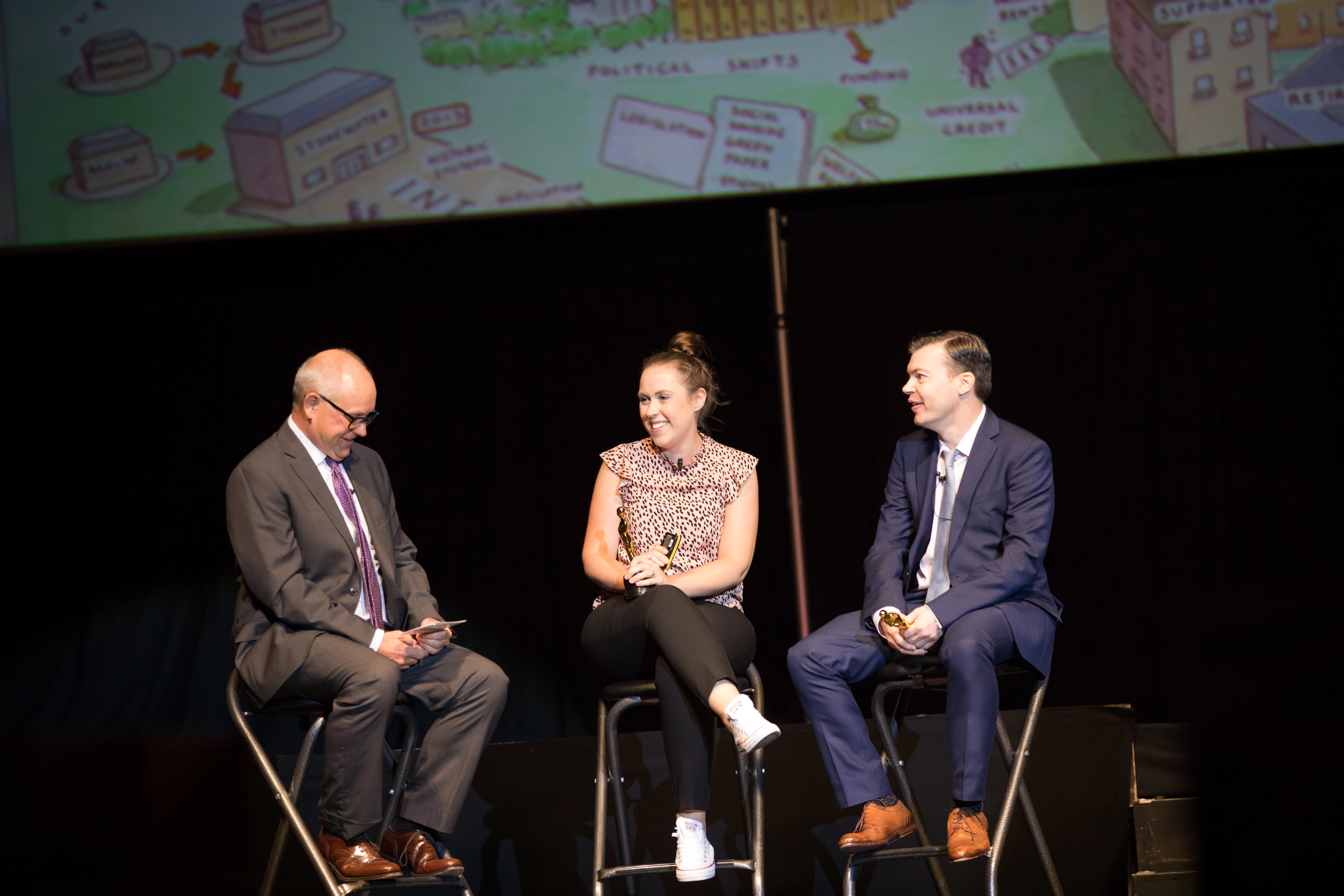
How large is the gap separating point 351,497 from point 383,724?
60 centimetres

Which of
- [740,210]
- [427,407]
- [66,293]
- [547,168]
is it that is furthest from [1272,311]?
[66,293]

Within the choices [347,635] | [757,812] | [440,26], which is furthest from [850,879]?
[440,26]

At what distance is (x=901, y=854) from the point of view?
2283mm

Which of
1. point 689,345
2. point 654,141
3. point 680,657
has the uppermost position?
point 654,141

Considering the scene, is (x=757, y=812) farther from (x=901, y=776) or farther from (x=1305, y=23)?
(x=1305, y=23)

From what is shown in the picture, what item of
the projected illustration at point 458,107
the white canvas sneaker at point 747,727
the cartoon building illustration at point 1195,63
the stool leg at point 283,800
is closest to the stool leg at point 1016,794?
the white canvas sneaker at point 747,727

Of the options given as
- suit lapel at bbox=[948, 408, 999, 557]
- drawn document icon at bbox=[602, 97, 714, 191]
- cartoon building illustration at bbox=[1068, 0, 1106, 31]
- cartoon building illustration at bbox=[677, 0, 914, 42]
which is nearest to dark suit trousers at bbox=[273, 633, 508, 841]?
suit lapel at bbox=[948, 408, 999, 557]

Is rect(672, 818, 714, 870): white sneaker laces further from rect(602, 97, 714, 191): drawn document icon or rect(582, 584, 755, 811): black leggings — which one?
rect(602, 97, 714, 191): drawn document icon

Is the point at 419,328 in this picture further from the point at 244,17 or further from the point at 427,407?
the point at 244,17

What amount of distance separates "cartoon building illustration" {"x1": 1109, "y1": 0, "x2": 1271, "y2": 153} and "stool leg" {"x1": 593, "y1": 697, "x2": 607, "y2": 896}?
8.25 ft

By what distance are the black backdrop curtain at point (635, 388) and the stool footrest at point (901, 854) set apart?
1.64 metres

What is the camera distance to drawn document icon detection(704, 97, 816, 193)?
3629 mm

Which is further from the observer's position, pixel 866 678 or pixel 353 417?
pixel 353 417

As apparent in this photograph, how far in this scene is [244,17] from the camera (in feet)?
12.0
